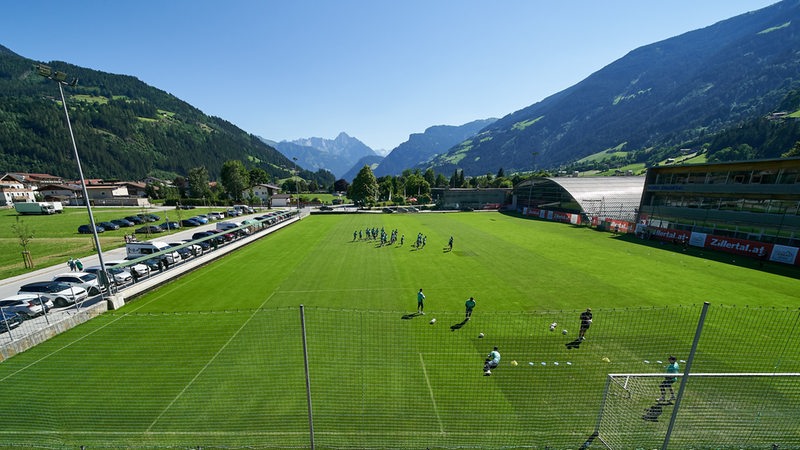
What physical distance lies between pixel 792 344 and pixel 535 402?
498 inches

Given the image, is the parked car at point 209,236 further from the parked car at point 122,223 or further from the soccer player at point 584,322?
the soccer player at point 584,322

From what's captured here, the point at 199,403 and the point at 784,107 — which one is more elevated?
the point at 784,107

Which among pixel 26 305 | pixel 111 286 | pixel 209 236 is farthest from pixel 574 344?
pixel 209 236

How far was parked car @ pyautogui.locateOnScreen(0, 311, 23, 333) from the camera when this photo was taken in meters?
12.9

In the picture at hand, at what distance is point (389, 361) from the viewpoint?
10930 mm

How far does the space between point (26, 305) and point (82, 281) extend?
3865 millimetres

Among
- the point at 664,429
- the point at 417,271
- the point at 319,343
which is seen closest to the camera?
the point at 664,429

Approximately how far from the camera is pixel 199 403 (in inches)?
355

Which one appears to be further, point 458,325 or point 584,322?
point 458,325

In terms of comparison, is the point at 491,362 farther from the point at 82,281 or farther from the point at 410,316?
the point at 82,281

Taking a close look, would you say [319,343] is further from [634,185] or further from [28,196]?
[28,196]

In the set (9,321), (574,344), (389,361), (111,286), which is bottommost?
(574,344)

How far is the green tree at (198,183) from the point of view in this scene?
77.9m

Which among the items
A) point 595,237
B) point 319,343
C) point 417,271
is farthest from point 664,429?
point 595,237
